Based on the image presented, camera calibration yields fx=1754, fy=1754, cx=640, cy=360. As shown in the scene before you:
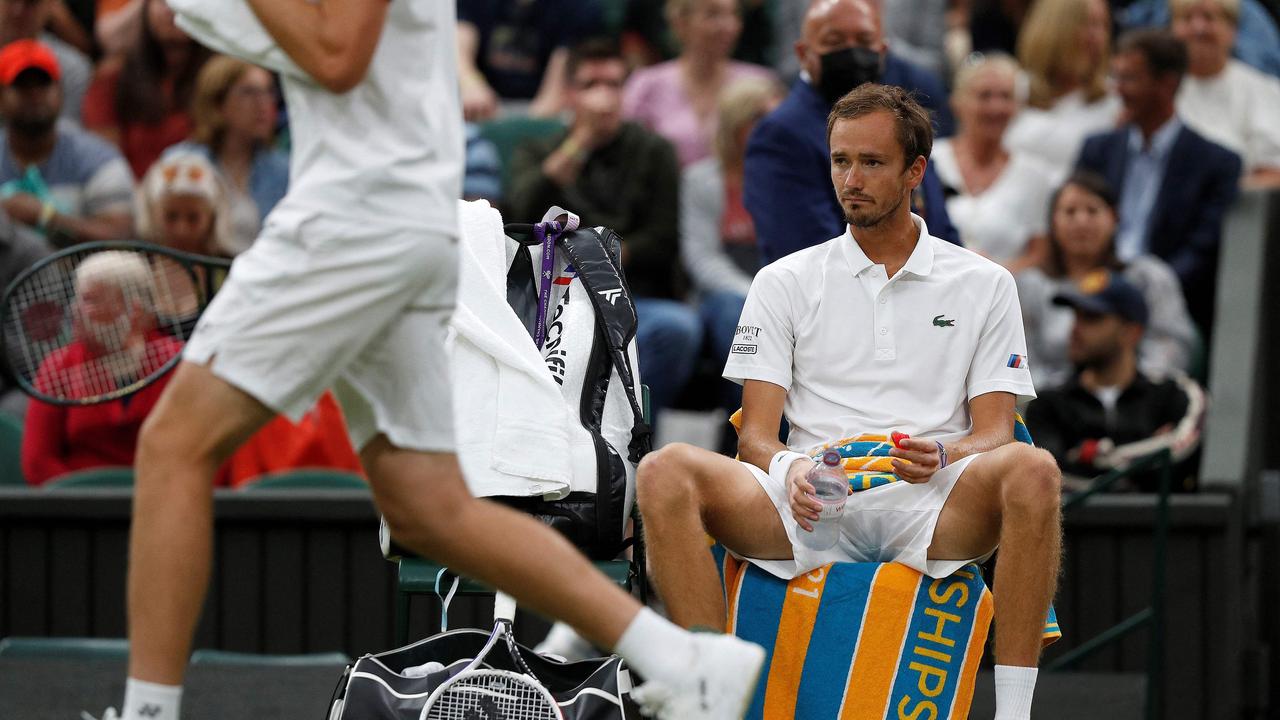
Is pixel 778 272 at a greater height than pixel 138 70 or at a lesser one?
lesser

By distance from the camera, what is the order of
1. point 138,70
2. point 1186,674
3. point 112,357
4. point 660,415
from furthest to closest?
point 138,70 < point 660,415 < point 1186,674 < point 112,357

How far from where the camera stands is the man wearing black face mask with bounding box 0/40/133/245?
265 inches

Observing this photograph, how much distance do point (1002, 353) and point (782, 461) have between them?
56cm

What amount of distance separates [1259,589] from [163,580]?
13.3 ft

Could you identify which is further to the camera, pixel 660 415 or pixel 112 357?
pixel 660 415

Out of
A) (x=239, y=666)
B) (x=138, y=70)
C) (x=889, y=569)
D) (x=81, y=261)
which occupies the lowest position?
(x=239, y=666)

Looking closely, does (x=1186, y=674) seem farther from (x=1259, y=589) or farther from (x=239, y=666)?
(x=239, y=666)

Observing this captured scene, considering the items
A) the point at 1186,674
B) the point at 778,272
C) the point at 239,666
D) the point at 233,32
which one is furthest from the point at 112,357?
the point at 1186,674

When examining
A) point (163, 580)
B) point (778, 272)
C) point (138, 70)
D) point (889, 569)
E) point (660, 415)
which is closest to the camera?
point (163, 580)

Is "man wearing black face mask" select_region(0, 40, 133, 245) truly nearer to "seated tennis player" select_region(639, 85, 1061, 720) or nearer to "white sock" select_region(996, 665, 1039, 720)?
"seated tennis player" select_region(639, 85, 1061, 720)

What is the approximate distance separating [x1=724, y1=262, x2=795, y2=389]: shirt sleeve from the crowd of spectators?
1.78 m

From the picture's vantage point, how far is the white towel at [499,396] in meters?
3.69

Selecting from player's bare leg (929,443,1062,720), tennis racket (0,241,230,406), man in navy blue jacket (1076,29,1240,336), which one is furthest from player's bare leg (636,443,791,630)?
man in navy blue jacket (1076,29,1240,336)

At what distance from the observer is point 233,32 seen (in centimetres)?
274
